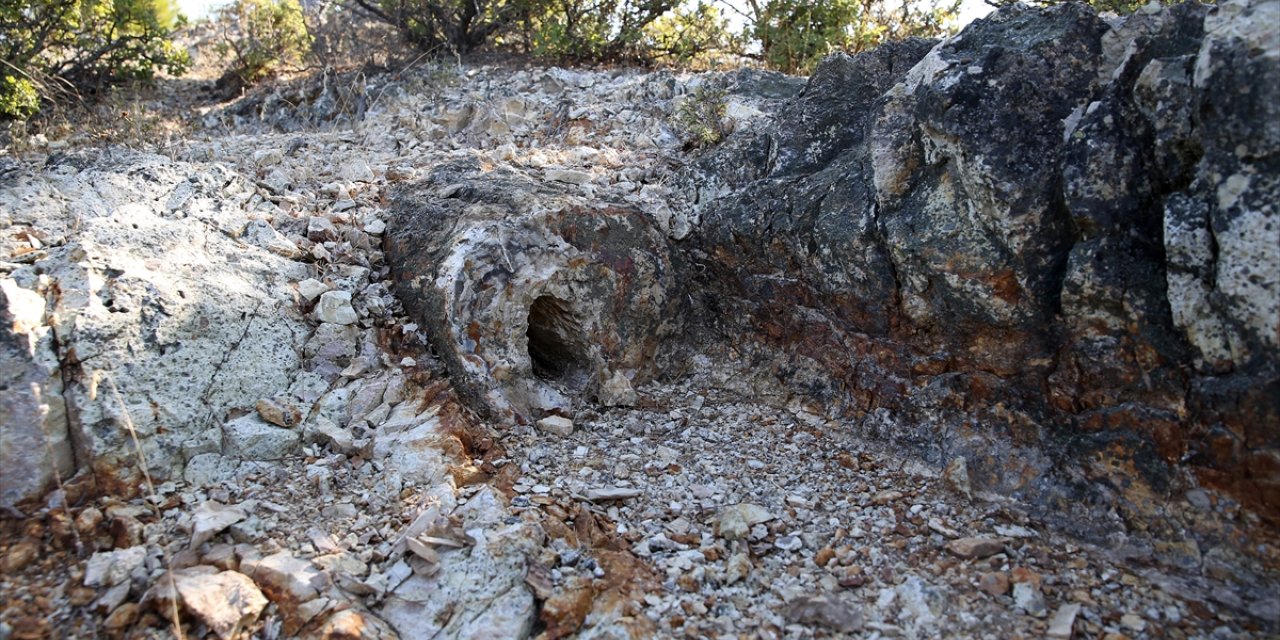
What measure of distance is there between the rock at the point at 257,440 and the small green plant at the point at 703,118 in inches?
114

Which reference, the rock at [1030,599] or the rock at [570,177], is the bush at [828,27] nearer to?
the rock at [570,177]

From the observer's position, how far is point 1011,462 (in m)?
3.26

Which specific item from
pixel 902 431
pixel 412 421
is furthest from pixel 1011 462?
pixel 412 421

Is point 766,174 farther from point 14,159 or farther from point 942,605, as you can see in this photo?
point 14,159

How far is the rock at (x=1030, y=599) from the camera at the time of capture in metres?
2.71

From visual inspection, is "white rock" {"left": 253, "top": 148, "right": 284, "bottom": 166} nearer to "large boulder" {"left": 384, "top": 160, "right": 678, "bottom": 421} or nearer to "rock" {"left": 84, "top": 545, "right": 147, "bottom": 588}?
"large boulder" {"left": 384, "top": 160, "right": 678, "bottom": 421}

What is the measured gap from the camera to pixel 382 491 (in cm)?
321

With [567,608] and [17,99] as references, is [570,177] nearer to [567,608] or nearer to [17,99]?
[567,608]

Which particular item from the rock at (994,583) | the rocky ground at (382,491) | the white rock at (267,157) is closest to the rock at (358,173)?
the rocky ground at (382,491)

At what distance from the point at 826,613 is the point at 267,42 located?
709cm

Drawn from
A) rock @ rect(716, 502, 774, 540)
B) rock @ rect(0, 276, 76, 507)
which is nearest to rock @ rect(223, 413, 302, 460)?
rock @ rect(0, 276, 76, 507)

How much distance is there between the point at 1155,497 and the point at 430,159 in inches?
162

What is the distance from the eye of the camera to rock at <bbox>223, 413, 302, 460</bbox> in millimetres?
3305

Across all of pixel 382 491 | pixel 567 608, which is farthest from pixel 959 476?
pixel 382 491
